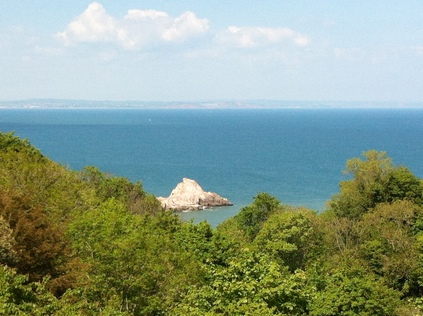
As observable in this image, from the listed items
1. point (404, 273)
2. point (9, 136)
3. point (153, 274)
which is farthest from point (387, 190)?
point (9, 136)

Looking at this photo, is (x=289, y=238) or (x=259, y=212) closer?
(x=289, y=238)

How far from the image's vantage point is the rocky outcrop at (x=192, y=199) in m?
69.4

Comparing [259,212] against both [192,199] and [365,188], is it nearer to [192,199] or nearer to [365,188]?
[365,188]

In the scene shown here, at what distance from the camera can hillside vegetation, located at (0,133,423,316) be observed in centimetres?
1430

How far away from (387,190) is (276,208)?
32.2ft

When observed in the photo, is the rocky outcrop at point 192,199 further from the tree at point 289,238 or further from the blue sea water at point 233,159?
the tree at point 289,238

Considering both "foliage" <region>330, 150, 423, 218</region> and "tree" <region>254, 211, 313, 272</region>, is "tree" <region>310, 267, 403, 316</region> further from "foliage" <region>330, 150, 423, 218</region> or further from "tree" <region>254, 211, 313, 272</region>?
"foliage" <region>330, 150, 423, 218</region>

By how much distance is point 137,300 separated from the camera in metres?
15.8

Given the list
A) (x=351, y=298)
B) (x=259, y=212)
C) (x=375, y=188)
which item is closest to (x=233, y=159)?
(x=259, y=212)

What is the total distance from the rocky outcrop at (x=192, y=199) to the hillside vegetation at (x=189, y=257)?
1070 inches

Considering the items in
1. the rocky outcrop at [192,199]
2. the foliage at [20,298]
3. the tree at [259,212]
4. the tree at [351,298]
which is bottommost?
the rocky outcrop at [192,199]

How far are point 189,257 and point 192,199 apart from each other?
4738cm

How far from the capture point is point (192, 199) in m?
70.5

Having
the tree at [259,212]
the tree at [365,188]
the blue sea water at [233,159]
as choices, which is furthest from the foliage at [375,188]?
the blue sea water at [233,159]
